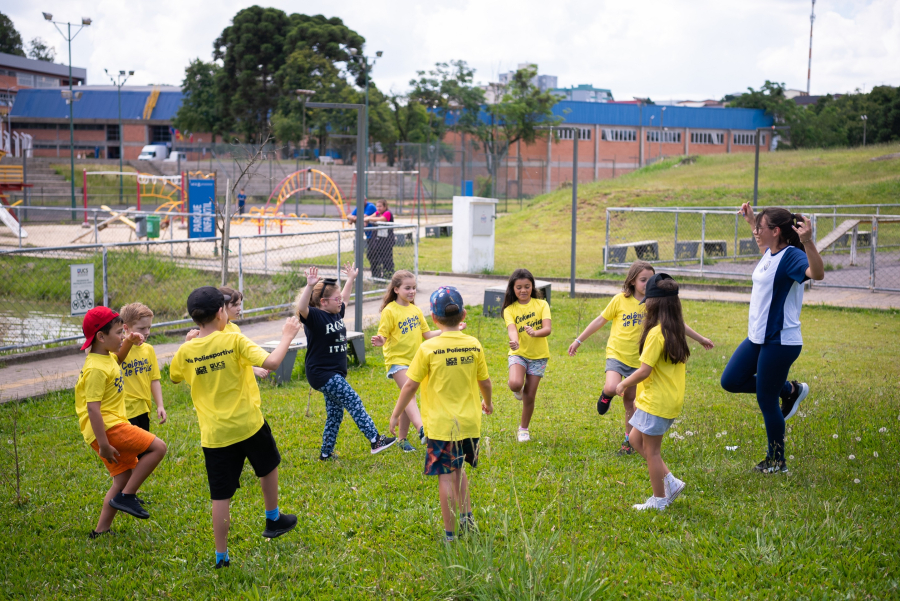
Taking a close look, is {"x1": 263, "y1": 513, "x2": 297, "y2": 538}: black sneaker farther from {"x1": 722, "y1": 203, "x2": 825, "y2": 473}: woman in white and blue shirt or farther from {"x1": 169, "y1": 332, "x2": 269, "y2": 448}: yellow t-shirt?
{"x1": 722, "y1": 203, "x2": 825, "y2": 473}: woman in white and blue shirt

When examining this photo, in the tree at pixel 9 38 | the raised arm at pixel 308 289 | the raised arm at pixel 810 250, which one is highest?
the tree at pixel 9 38

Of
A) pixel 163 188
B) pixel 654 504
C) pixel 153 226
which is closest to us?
pixel 654 504

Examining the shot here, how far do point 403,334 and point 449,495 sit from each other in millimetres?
2171

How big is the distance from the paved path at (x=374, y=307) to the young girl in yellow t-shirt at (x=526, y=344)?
5.03m

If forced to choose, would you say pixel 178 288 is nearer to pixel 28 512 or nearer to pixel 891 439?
pixel 28 512

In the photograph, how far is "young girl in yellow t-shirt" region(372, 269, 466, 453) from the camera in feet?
19.2

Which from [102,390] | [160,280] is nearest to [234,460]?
[102,390]

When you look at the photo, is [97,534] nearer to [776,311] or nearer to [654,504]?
[654,504]

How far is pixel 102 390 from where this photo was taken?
4.20 meters

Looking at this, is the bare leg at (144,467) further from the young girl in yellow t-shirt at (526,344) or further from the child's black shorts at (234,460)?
the young girl in yellow t-shirt at (526,344)

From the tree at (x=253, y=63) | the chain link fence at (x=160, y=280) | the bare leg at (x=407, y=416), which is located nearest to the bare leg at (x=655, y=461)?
the bare leg at (x=407, y=416)

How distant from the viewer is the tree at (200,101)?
6072cm

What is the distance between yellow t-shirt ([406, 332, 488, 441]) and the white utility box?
13707 millimetres

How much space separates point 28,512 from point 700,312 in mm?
10886
